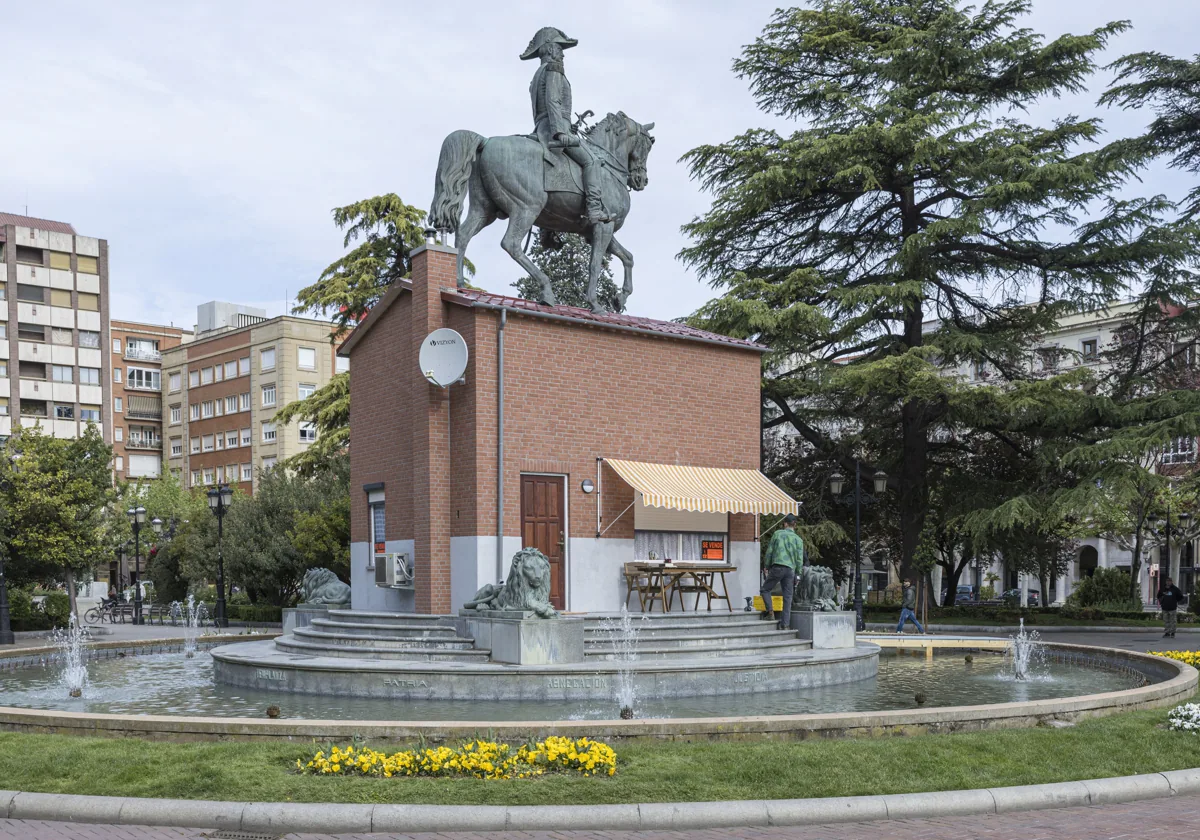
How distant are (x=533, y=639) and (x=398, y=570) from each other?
4101mm

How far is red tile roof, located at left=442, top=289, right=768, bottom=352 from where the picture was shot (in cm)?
1778

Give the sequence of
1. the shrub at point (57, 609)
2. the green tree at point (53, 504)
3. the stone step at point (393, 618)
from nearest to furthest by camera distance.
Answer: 1. the stone step at point (393, 618)
2. the green tree at point (53, 504)
3. the shrub at point (57, 609)

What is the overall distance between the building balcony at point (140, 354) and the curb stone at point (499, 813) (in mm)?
83791

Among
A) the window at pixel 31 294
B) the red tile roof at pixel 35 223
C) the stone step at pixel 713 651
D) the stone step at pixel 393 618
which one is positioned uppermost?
the red tile roof at pixel 35 223

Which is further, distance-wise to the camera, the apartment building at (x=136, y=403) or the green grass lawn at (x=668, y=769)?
the apartment building at (x=136, y=403)

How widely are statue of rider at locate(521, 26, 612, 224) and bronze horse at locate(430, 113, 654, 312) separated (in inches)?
9.2

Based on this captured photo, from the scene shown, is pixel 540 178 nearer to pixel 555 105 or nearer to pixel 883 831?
pixel 555 105


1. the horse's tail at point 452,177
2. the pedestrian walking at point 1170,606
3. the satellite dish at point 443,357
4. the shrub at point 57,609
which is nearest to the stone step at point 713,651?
the satellite dish at point 443,357

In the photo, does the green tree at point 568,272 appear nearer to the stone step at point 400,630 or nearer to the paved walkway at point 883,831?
the stone step at point 400,630

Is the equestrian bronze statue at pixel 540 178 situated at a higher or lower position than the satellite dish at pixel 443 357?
higher

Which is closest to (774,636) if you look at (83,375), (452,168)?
(452,168)

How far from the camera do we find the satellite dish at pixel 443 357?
17.3 metres

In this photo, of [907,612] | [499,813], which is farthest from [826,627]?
[499,813]

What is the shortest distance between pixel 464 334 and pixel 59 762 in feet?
32.5
